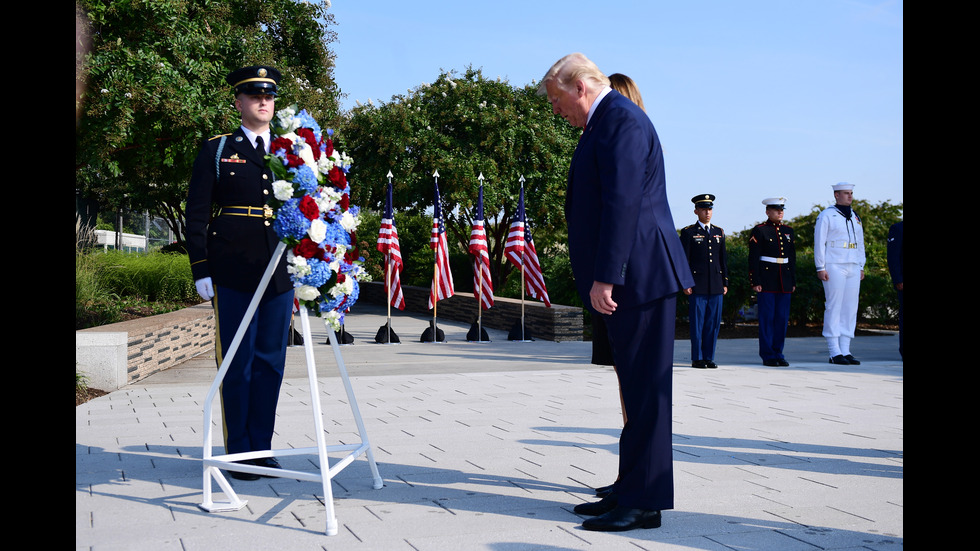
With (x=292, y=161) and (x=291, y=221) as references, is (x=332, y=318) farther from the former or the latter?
(x=292, y=161)

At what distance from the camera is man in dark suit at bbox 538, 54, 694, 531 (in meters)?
3.65

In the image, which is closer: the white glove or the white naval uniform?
the white glove

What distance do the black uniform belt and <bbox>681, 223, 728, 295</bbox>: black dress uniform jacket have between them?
6.84 metres

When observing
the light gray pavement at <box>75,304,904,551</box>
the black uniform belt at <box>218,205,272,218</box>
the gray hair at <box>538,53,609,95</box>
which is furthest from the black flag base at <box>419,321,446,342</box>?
the gray hair at <box>538,53,609,95</box>

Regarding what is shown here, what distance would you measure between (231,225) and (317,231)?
0.93 meters

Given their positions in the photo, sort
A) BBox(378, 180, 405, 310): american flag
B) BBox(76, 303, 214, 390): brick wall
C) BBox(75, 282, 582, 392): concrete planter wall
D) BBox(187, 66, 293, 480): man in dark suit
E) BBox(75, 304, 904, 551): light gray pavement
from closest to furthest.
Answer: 1. BBox(75, 304, 904, 551): light gray pavement
2. BBox(187, 66, 293, 480): man in dark suit
3. BBox(75, 282, 582, 392): concrete planter wall
4. BBox(76, 303, 214, 390): brick wall
5. BBox(378, 180, 405, 310): american flag

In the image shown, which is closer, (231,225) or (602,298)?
(602,298)

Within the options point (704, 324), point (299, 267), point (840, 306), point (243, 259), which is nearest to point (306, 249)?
point (299, 267)

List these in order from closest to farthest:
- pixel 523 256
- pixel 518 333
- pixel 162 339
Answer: pixel 162 339 → pixel 518 333 → pixel 523 256

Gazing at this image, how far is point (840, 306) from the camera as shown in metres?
10.9

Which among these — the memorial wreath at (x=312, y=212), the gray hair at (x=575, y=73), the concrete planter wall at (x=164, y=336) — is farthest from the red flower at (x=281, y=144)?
the concrete planter wall at (x=164, y=336)

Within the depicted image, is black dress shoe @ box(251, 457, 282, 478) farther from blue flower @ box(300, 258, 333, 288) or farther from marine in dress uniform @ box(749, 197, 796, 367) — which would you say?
marine in dress uniform @ box(749, 197, 796, 367)

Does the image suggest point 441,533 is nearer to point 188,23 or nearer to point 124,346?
point 124,346
